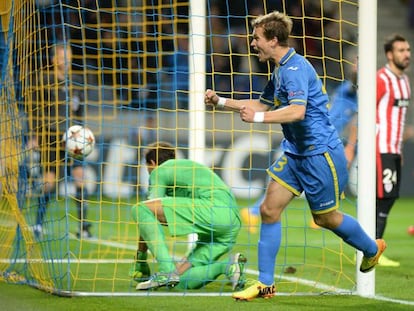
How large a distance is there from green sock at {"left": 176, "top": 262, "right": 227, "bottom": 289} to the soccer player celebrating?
74 centimetres

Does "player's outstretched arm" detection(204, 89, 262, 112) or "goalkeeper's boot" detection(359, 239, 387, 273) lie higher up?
"player's outstretched arm" detection(204, 89, 262, 112)

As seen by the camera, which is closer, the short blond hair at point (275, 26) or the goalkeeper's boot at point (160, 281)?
the short blond hair at point (275, 26)

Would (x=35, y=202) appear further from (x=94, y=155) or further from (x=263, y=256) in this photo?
(x=94, y=155)

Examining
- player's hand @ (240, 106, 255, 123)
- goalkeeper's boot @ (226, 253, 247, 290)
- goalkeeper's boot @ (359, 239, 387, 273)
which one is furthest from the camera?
goalkeeper's boot @ (226, 253, 247, 290)

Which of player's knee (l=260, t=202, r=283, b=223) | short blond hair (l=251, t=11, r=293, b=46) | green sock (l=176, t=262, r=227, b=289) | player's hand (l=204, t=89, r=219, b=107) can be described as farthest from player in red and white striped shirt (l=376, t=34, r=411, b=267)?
player's hand (l=204, t=89, r=219, b=107)

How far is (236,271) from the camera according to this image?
23.0 ft

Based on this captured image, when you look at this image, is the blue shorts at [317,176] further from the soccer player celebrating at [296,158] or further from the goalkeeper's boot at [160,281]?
the goalkeeper's boot at [160,281]

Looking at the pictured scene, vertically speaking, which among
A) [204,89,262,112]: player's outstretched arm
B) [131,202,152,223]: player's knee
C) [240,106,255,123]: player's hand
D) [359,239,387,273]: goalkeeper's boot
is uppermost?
[204,89,262,112]: player's outstretched arm

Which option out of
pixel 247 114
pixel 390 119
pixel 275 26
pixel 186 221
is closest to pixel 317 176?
pixel 247 114

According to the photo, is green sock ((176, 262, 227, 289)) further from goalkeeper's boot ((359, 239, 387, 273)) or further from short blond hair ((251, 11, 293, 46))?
short blond hair ((251, 11, 293, 46))

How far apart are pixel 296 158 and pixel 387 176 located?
9.28 feet

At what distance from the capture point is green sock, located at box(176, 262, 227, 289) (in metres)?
6.97

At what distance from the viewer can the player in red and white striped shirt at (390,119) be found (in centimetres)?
886

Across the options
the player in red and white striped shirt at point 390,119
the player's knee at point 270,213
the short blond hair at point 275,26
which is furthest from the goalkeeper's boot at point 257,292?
the player in red and white striped shirt at point 390,119
